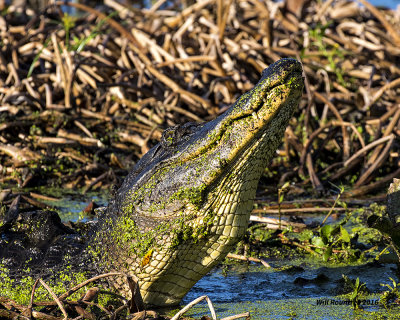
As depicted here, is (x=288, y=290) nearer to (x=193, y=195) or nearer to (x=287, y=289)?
(x=287, y=289)

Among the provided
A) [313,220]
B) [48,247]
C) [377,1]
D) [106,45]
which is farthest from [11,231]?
[377,1]

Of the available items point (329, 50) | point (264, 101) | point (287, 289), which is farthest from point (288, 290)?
point (329, 50)

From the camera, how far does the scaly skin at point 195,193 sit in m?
2.44

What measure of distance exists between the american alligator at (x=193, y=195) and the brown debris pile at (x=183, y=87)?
2.68 m

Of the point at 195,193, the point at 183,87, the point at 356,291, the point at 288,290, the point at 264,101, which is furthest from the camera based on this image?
the point at 183,87

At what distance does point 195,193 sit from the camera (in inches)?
99.9

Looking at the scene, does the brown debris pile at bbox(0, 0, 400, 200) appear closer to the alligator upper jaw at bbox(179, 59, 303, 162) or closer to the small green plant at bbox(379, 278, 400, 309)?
the small green plant at bbox(379, 278, 400, 309)

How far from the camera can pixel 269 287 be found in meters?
3.32

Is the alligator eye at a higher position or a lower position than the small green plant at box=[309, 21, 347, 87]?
higher

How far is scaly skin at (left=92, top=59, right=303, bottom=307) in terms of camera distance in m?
2.44

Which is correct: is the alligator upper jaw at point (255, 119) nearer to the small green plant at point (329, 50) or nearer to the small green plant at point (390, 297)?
the small green plant at point (390, 297)

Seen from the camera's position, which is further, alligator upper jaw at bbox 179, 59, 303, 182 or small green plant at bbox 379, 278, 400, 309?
small green plant at bbox 379, 278, 400, 309

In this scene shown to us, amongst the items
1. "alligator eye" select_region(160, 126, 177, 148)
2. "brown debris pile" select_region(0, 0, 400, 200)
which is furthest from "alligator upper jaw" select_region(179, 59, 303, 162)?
"brown debris pile" select_region(0, 0, 400, 200)

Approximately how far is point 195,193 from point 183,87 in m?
4.23
